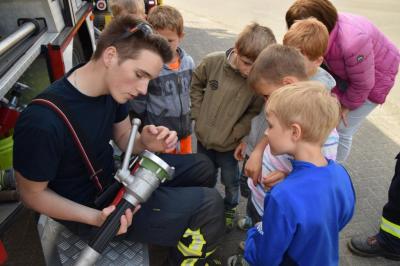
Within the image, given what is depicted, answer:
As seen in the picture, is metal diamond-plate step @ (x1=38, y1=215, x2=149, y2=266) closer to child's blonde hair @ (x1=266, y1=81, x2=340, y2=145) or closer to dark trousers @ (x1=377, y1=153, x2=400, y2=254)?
child's blonde hair @ (x1=266, y1=81, x2=340, y2=145)

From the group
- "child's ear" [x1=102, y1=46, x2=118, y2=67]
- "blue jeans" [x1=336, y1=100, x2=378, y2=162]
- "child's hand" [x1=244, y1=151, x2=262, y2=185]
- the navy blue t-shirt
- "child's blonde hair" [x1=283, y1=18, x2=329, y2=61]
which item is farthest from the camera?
"blue jeans" [x1=336, y1=100, x2=378, y2=162]

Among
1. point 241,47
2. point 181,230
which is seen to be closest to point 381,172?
point 241,47

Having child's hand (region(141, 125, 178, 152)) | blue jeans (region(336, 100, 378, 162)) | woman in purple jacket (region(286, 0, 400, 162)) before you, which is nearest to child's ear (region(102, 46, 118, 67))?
child's hand (region(141, 125, 178, 152))

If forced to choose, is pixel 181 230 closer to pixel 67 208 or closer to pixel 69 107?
pixel 67 208

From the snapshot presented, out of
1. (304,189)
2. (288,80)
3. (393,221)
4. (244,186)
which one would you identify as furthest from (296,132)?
(393,221)

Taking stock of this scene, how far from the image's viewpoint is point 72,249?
178 centimetres

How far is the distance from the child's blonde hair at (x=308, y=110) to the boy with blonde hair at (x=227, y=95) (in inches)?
28.8

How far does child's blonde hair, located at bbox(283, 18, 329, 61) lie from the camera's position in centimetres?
209

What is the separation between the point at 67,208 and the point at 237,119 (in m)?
1.17

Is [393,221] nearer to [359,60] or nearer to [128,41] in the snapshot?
[359,60]

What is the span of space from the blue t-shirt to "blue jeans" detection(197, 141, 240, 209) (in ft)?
3.51

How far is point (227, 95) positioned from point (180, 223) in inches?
34.3

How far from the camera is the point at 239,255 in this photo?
95.6 inches

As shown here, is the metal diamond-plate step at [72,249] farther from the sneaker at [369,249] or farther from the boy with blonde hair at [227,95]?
the sneaker at [369,249]
